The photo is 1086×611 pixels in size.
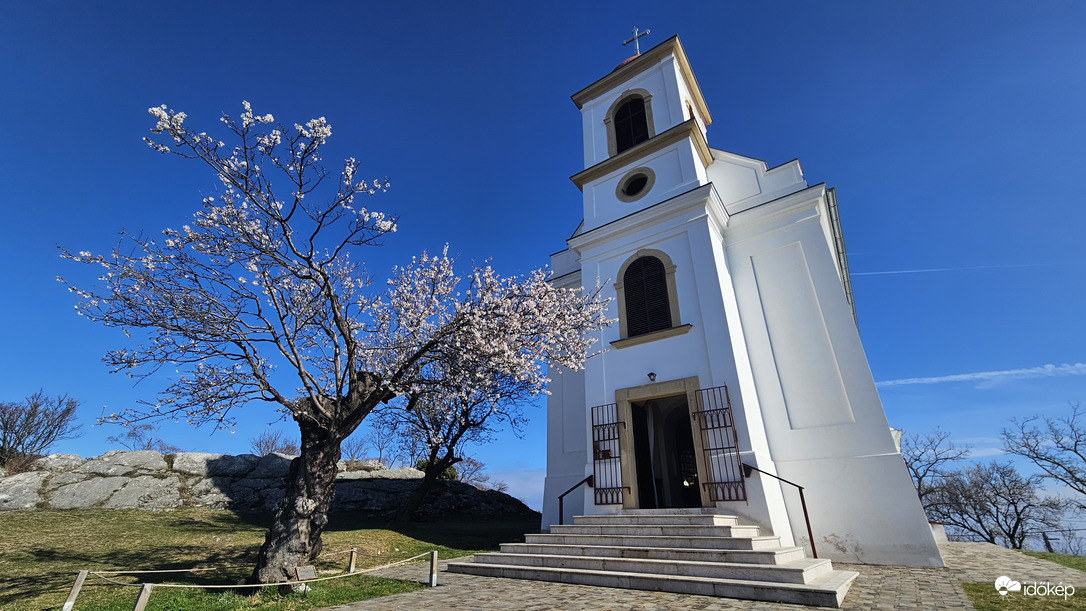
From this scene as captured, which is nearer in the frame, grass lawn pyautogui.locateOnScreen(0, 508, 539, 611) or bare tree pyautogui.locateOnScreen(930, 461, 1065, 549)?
grass lawn pyautogui.locateOnScreen(0, 508, 539, 611)

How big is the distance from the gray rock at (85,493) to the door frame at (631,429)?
15767 millimetres

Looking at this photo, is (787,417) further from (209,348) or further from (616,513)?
(209,348)

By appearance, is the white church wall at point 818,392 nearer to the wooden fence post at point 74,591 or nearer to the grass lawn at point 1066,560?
the grass lawn at point 1066,560

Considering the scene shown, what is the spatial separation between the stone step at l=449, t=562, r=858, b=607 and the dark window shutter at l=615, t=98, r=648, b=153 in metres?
12.8

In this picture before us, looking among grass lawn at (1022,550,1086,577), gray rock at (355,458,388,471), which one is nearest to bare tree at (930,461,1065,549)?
grass lawn at (1022,550,1086,577)

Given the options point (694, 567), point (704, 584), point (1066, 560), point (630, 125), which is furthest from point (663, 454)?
point (630, 125)

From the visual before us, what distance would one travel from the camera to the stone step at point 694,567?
6230 millimetres

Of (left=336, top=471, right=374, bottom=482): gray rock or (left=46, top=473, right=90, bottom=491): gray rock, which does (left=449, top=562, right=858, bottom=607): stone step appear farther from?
(left=46, top=473, right=90, bottom=491): gray rock

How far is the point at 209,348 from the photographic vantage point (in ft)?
23.6

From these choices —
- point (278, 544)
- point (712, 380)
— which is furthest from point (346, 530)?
point (712, 380)

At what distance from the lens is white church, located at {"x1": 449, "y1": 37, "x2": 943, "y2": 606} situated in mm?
9328

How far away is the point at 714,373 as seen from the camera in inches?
418

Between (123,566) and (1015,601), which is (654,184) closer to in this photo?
(1015,601)

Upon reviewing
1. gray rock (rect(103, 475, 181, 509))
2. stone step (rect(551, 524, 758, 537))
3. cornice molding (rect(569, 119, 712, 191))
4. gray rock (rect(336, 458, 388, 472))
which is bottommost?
stone step (rect(551, 524, 758, 537))
